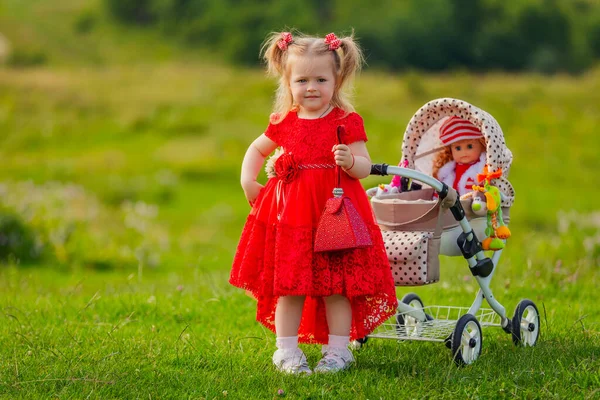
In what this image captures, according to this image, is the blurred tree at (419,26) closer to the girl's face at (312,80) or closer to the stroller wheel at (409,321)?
the stroller wheel at (409,321)

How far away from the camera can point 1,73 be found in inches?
781

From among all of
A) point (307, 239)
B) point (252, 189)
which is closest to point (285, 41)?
point (252, 189)

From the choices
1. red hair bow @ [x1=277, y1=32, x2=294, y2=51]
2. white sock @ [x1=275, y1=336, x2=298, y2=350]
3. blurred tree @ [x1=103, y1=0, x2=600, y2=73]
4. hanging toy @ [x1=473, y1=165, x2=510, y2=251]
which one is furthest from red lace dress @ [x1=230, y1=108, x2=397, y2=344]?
blurred tree @ [x1=103, y1=0, x2=600, y2=73]

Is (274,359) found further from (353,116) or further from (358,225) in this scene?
(353,116)

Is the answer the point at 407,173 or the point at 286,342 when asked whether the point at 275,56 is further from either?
the point at 286,342

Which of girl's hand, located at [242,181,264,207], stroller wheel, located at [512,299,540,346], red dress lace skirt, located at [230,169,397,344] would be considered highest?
girl's hand, located at [242,181,264,207]

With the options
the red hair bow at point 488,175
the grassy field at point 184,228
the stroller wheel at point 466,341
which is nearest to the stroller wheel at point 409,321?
the grassy field at point 184,228

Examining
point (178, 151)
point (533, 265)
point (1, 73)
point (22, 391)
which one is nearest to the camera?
point (22, 391)

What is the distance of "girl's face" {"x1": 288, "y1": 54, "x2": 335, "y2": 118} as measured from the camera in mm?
4164

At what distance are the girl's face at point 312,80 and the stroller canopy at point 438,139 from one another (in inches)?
31.9

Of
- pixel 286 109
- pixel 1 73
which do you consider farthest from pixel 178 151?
pixel 286 109

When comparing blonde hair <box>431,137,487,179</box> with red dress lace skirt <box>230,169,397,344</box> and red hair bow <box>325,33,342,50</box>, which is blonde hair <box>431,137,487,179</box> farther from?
red hair bow <box>325,33,342,50</box>

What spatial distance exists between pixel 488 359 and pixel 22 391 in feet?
7.43

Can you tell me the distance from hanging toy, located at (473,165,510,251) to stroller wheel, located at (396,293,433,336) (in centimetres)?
65
